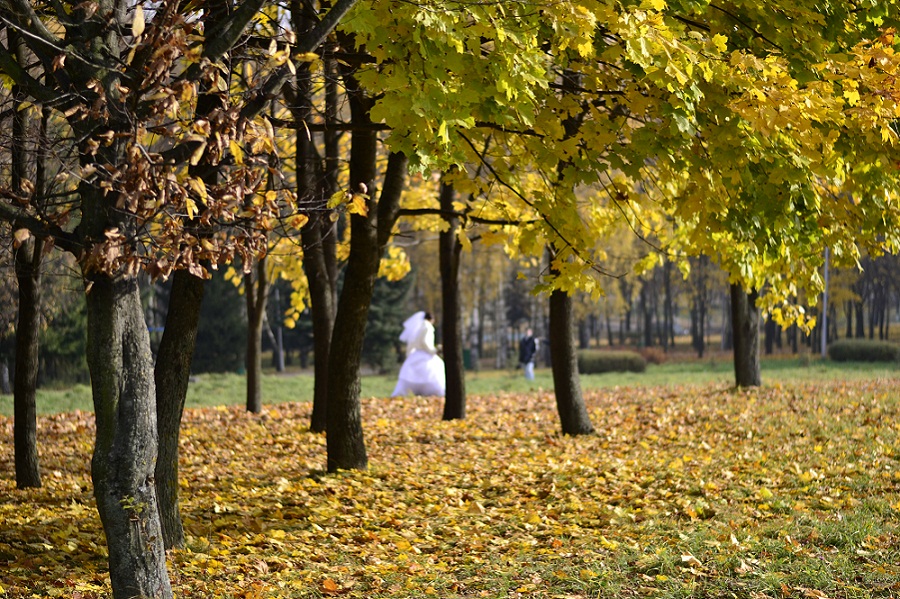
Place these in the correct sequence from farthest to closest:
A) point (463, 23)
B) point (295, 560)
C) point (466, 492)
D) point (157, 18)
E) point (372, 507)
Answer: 1. point (466, 492)
2. point (372, 507)
3. point (295, 560)
4. point (463, 23)
5. point (157, 18)

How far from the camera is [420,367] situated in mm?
19438

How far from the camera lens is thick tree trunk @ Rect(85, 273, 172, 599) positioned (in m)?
4.74

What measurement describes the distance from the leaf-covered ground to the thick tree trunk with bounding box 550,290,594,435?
0.41m

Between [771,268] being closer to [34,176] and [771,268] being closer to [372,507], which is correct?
[372,507]

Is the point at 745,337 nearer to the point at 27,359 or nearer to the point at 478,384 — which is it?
the point at 478,384

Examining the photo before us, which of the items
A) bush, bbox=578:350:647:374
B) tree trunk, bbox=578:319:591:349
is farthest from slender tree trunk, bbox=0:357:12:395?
tree trunk, bbox=578:319:591:349

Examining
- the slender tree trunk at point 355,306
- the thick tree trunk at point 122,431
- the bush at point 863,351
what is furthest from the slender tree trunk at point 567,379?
the bush at point 863,351

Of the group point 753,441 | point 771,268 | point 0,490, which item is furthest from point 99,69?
point 753,441

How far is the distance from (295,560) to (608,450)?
5.47m

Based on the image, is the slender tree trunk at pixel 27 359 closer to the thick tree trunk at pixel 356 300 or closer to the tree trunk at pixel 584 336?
the thick tree trunk at pixel 356 300

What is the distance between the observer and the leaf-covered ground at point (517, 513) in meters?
5.67

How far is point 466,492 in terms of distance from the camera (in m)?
8.47

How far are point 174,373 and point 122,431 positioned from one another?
1.79 meters

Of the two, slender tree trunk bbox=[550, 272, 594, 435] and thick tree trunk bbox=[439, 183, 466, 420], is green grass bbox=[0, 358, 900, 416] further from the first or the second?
slender tree trunk bbox=[550, 272, 594, 435]
